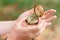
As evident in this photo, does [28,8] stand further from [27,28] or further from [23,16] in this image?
[27,28]

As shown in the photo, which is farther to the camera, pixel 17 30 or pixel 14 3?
pixel 14 3

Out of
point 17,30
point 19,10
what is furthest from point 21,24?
point 19,10

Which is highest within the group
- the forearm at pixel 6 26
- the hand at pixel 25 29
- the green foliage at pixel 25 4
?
the green foliage at pixel 25 4

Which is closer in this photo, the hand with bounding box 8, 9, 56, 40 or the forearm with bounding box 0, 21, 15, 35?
the hand with bounding box 8, 9, 56, 40

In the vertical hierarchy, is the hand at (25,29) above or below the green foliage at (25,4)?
below

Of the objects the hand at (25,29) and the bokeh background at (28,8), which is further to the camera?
the bokeh background at (28,8)

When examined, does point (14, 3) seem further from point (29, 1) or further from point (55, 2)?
point (55, 2)
